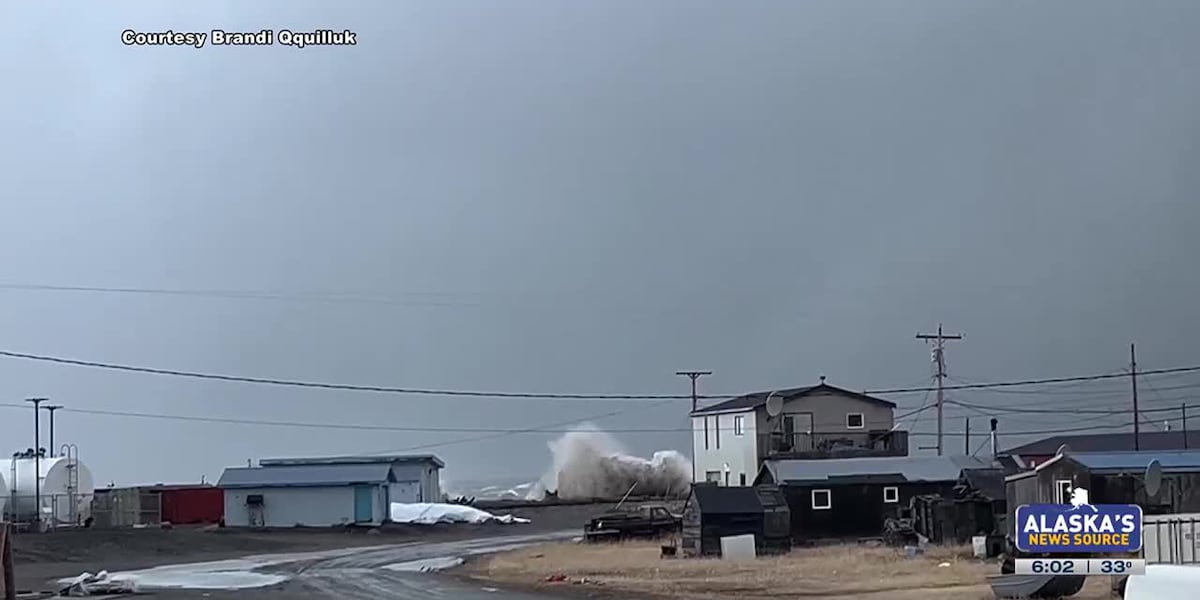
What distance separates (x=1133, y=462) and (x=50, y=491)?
6213 centimetres

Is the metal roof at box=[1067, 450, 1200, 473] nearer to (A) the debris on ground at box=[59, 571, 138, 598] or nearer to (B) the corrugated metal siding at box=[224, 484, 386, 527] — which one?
(A) the debris on ground at box=[59, 571, 138, 598]

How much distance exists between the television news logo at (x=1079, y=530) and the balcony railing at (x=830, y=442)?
134ft

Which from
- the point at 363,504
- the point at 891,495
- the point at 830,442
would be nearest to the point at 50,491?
the point at 363,504

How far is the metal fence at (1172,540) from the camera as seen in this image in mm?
26078

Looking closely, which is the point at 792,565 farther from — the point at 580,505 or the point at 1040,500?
the point at 580,505

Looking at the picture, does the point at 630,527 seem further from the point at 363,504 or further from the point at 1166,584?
the point at 1166,584

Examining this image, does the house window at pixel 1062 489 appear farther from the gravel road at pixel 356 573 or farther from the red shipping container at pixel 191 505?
the red shipping container at pixel 191 505

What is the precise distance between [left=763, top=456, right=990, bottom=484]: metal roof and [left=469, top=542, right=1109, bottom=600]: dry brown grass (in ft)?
13.3

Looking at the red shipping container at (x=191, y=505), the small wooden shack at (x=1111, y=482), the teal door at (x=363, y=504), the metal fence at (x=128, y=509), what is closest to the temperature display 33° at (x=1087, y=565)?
the small wooden shack at (x=1111, y=482)

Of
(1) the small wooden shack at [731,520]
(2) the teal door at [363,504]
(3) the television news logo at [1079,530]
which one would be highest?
(3) the television news logo at [1079,530]

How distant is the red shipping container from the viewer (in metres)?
87.2

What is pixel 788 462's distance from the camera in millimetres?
55812

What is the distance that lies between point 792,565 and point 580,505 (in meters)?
63.7

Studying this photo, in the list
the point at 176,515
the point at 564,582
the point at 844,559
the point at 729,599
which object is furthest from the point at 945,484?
the point at 176,515
